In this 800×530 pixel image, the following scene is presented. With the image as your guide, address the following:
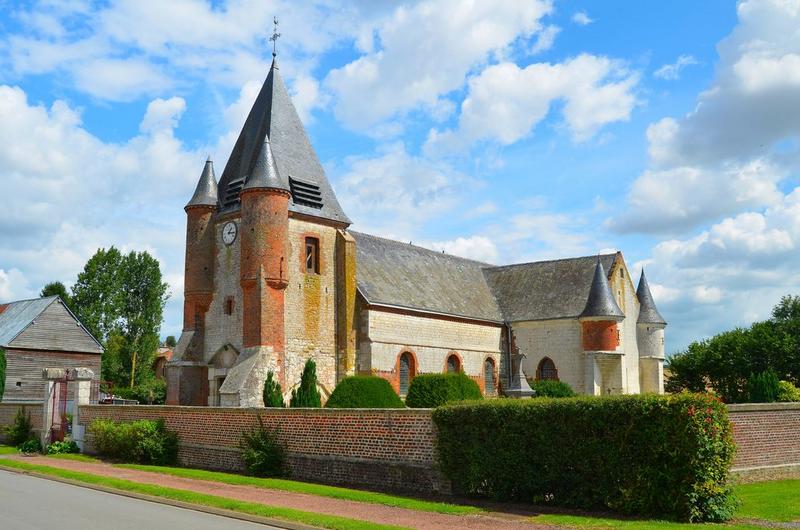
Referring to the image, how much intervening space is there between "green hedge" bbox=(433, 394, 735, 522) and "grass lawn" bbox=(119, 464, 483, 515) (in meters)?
1.15

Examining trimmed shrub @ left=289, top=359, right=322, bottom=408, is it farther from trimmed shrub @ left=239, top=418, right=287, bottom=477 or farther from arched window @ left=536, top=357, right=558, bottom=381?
arched window @ left=536, top=357, right=558, bottom=381

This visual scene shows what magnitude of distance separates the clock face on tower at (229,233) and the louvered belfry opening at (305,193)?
9.93ft

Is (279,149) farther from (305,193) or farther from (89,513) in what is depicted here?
(89,513)

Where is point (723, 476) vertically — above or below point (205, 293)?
below

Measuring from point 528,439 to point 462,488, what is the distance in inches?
85.0

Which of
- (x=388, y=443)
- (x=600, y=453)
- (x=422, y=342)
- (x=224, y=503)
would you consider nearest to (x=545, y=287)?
(x=422, y=342)

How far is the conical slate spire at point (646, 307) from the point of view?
144 feet

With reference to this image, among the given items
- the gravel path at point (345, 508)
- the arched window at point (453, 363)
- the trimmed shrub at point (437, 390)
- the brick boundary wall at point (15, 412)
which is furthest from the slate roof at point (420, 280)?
the gravel path at point (345, 508)

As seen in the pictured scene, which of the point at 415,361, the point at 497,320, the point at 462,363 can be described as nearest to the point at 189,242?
the point at 415,361

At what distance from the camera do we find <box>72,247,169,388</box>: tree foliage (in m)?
64.4

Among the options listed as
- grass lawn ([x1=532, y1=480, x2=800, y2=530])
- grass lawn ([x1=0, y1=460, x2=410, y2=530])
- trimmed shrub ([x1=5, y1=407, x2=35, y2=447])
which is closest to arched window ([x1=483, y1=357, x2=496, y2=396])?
trimmed shrub ([x1=5, y1=407, x2=35, y2=447])

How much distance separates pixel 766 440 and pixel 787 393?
17938 mm

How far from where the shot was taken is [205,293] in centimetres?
3341

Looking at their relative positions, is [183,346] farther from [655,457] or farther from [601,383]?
[655,457]
